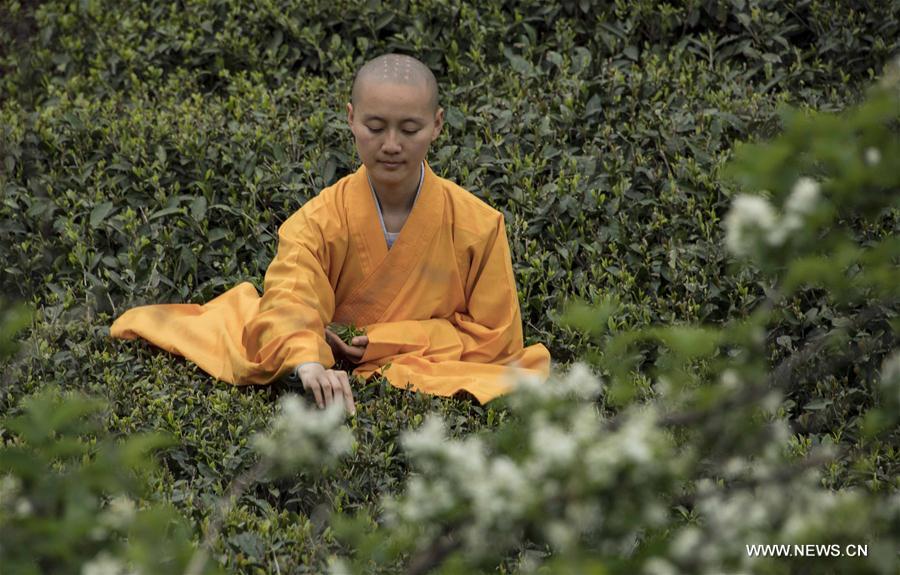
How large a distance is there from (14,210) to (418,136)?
80.3 inches

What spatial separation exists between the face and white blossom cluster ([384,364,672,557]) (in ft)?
7.99

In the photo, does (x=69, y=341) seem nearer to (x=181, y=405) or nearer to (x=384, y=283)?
(x=181, y=405)

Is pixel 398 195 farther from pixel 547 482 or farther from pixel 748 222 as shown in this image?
pixel 547 482

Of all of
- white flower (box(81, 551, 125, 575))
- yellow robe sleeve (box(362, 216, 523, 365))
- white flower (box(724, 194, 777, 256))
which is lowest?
yellow robe sleeve (box(362, 216, 523, 365))

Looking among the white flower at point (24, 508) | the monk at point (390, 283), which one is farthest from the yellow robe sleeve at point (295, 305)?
the white flower at point (24, 508)

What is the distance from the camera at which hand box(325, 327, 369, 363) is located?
4.49 m

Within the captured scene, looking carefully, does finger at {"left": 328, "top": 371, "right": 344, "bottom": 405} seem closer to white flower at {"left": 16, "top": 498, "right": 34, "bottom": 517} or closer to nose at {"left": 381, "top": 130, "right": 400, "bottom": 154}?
nose at {"left": 381, "top": 130, "right": 400, "bottom": 154}

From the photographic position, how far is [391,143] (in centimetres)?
439

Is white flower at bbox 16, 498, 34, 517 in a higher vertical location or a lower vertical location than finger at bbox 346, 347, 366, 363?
higher

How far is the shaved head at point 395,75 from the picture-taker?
4410 mm

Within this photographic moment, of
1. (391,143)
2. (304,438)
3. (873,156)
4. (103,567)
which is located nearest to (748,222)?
(873,156)

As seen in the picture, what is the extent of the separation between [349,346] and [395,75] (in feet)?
3.09

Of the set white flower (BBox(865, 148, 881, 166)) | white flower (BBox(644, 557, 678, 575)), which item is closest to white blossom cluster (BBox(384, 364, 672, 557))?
white flower (BBox(644, 557, 678, 575))

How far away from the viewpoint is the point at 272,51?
664 cm
